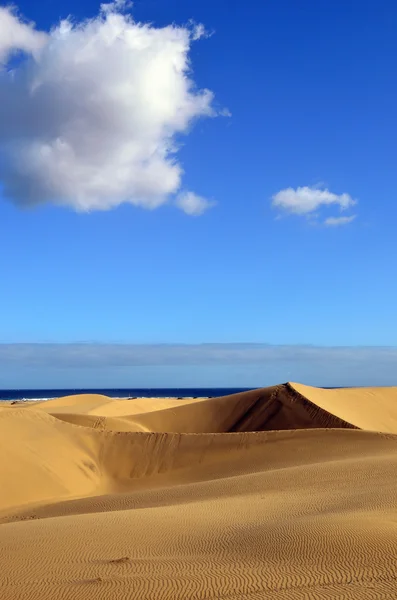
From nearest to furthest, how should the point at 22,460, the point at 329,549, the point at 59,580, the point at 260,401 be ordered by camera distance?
the point at 59,580, the point at 329,549, the point at 22,460, the point at 260,401

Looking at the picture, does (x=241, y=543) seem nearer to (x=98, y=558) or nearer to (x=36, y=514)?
(x=98, y=558)

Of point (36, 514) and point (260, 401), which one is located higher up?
point (260, 401)

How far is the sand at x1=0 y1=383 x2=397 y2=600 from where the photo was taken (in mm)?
7855

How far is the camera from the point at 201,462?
2328 centimetres

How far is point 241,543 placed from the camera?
9.82m

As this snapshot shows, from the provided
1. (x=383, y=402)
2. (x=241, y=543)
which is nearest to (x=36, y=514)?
(x=241, y=543)

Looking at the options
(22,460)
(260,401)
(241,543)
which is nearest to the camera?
(241,543)

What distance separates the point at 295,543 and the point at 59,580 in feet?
10.6

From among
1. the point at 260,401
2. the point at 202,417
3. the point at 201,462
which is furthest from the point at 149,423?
the point at 201,462

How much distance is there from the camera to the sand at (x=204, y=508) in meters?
7.86

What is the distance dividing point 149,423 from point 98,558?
25.7 m

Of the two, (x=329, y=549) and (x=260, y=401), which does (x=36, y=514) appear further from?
(x=260, y=401)

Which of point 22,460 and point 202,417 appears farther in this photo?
point 202,417

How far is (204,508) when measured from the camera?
13.5 meters
